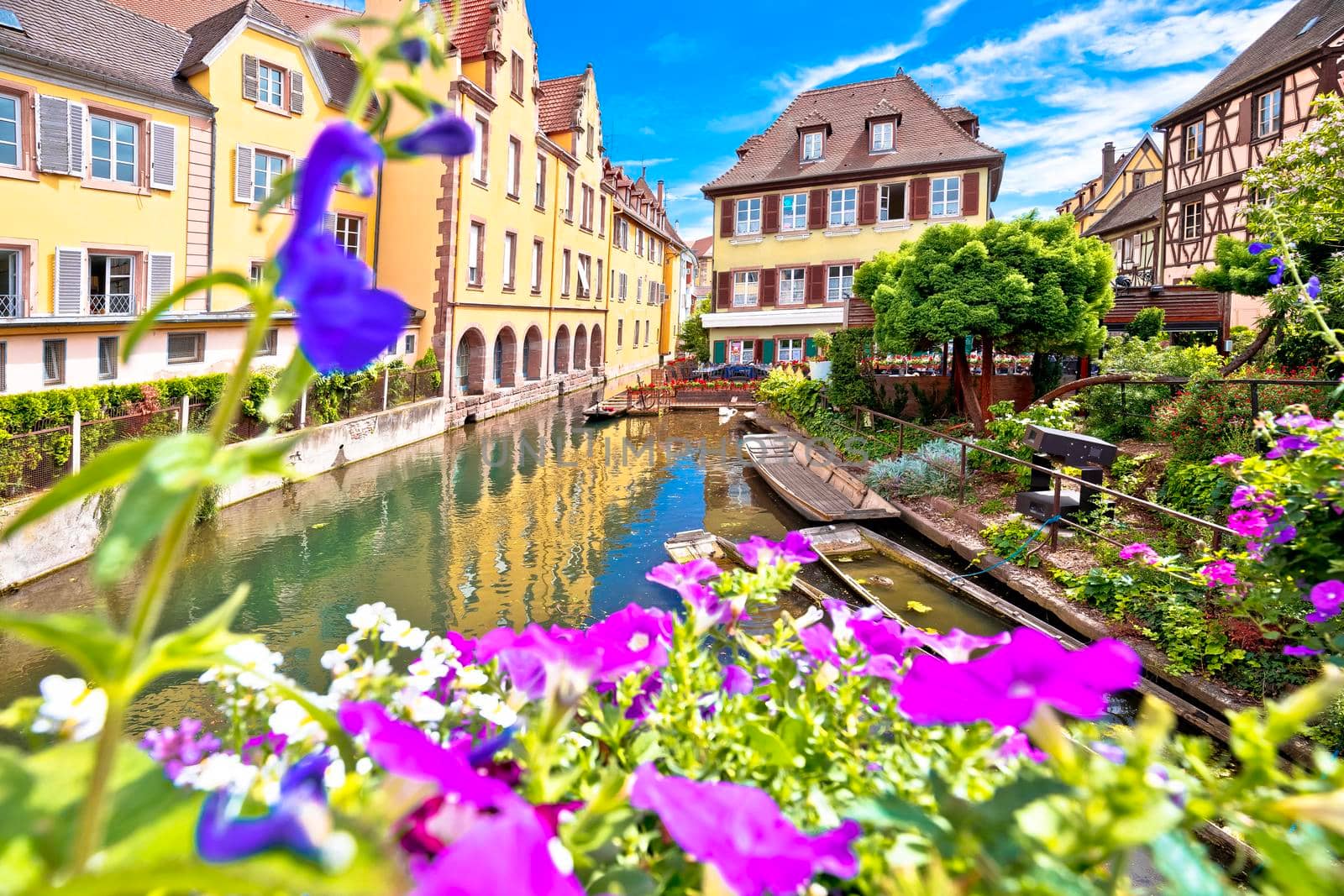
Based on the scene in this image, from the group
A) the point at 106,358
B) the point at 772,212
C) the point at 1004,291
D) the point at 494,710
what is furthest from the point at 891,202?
the point at 494,710

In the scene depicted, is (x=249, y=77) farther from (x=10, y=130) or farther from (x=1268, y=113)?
(x=1268, y=113)

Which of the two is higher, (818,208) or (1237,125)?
(1237,125)

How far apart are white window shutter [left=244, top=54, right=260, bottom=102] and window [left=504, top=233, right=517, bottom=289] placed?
10.2 m

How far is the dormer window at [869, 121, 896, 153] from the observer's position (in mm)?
32938

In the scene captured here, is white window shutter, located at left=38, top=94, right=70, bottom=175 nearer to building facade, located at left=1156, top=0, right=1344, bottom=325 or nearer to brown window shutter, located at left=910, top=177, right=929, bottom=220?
brown window shutter, located at left=910, top=177, right=929, bottom=220

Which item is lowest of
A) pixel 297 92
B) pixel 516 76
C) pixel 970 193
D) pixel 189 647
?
pixel 189 647

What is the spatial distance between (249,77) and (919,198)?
24260 mm

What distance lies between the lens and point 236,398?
705 millimetres

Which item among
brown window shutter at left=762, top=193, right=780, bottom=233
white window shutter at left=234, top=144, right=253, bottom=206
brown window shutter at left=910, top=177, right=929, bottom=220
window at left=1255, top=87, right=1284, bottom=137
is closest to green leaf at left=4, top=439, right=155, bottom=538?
white window shutter at left=234, top=144, right=253, bottom=206

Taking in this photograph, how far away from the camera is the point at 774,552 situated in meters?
1.73

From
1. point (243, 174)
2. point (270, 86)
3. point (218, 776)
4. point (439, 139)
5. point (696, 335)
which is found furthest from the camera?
point (696, 335)

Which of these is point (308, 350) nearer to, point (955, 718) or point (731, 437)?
point (955, 718)

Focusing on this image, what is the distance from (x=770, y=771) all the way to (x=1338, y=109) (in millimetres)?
11854

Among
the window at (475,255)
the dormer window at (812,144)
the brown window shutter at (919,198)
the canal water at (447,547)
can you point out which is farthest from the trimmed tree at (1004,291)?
the dormer window at (812,144)
